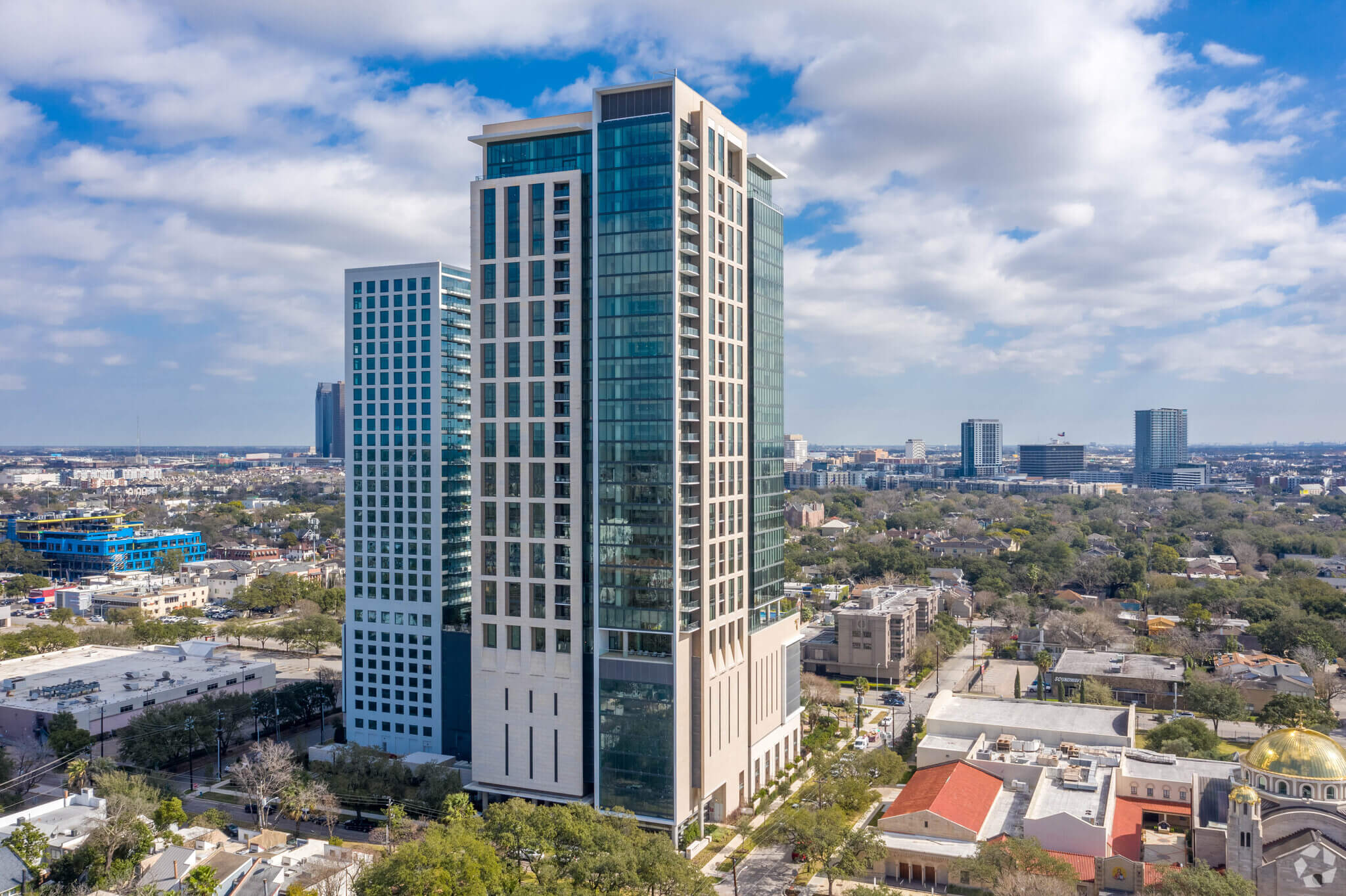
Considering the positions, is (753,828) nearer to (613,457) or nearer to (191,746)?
(613,457)

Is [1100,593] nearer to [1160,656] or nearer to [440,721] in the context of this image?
[1160,656]

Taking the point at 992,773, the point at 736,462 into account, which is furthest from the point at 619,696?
the point at 992,773

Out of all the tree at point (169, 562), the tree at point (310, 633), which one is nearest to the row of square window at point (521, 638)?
the tree at point (310, 633)

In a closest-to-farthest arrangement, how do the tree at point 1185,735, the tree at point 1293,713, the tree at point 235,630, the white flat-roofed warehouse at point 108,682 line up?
the tree at point 1185,735
the tree at point 1293,713
the white flat-roofed warehouse at point 108,682
the tree at point 235,630

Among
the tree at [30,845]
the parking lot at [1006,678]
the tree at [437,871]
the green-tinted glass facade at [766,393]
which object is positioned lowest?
the parking lot at [1006,678]

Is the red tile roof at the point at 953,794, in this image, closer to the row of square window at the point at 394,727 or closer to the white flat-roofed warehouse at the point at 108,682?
the row of square window at the point at 394,727

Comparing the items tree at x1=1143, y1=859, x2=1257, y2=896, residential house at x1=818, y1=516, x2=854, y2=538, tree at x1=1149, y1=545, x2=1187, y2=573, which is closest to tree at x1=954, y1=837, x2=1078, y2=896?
tree at x1=1143, y1=859, x2=1257, y2=896

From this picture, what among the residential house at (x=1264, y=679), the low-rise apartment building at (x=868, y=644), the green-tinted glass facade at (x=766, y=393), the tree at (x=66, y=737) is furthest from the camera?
the low-rise apartment building at (x=868, y=644)
